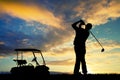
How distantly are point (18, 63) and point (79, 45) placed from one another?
809 centimetres

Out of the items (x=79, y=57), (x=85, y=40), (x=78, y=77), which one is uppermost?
(x=85, y=40)

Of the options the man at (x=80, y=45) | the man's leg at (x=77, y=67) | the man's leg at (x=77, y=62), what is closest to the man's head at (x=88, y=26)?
the man at (x=80, y=45)

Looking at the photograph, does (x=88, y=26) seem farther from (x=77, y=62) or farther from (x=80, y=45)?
(x=77, y=62)

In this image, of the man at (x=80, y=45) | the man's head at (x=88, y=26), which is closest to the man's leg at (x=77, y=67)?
the man at (x=80, y=45)

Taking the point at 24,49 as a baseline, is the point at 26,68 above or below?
below

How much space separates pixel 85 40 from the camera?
13195 mm

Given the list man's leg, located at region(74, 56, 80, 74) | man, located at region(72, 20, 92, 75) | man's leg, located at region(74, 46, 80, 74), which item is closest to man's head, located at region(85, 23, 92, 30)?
→ man, located at region(72, 20, 92, 75)

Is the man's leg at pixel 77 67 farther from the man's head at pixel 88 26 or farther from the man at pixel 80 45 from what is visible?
the man's head at pixel 88 26

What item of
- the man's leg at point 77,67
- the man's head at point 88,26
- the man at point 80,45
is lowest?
the man's leg at point 77,67

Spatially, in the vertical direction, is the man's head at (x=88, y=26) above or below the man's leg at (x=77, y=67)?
above

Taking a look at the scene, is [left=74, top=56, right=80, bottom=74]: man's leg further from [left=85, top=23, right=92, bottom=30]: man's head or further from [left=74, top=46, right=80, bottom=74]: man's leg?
[left=85, top=23, right=92, bottom=30]: man's head

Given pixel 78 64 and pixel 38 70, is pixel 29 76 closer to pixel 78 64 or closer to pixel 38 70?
pixel 38 70

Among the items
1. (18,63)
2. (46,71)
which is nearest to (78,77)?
(46,71)

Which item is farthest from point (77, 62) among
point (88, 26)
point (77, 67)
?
point (88, 26)
